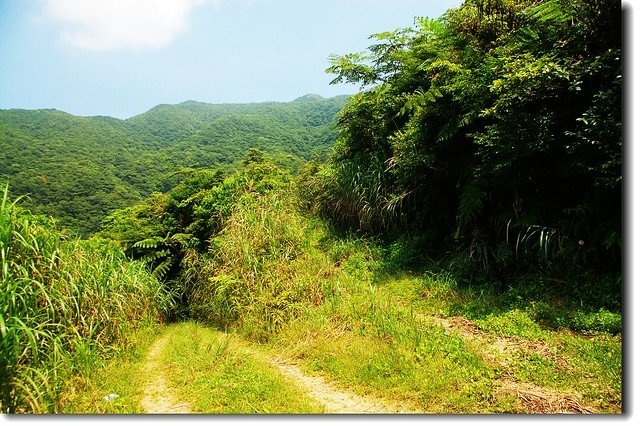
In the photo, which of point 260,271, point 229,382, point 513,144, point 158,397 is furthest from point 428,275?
point 158,397

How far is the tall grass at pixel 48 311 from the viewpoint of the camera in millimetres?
3537

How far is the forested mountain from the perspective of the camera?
1175 inches

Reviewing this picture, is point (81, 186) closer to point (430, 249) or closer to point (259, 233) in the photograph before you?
point (259, 233)

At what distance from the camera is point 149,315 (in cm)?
721

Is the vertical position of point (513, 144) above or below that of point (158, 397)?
above

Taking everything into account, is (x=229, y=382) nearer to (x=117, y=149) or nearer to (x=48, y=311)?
(x=48, y=311)

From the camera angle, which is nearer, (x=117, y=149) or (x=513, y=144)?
Answer: (x=513, y=144)

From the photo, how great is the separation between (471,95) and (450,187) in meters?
1.62

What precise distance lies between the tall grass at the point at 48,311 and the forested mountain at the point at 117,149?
764cm

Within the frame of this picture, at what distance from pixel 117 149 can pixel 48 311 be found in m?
57.0

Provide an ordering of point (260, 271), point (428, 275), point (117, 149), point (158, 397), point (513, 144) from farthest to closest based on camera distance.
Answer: point (117, 149) → point (260, 271) → point (428, 275) → point (513, 144) → point (158, 397)

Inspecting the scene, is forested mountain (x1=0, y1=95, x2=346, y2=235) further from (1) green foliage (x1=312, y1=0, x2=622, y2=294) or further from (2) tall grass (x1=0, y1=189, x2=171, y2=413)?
(2) tall grass (x1=0, y1=189, x2=171, y2=413)

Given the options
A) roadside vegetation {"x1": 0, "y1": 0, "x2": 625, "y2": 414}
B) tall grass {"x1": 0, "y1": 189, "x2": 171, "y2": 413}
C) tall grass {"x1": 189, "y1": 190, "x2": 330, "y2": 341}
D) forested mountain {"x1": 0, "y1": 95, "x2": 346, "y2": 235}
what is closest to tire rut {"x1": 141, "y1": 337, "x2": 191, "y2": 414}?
roadside vegetation {"x1": 0, "y1": 0, "x2": 625, "y2": 414}

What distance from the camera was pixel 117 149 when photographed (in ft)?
181
